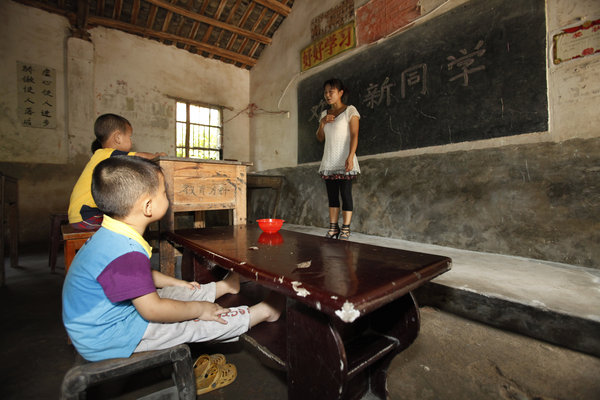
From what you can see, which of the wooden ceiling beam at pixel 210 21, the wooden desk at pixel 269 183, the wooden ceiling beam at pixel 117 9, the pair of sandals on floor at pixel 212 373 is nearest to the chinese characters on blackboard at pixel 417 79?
the wooden desk at pixel 269 183

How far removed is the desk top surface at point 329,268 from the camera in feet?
2.20

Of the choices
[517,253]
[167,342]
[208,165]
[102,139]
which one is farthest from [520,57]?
[102,139]

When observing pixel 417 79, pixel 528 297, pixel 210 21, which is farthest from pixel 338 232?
pixel 210 21

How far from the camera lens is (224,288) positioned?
60.1 inches

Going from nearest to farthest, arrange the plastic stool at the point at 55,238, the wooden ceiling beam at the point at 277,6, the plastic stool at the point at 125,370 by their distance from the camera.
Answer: the plastic stool at the point at 125,370
the plastic stool at the point at 55,238
the wooden ceiling beam at the point at 277,6

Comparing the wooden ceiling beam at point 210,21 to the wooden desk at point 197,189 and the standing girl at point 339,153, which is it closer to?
the standing girl at point 339,153

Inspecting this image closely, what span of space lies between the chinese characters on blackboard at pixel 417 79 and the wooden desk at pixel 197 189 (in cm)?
235

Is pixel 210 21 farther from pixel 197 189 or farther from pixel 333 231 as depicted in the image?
pixel 333 231

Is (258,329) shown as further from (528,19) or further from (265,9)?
(265,9)

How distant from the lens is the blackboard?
245 centimetres

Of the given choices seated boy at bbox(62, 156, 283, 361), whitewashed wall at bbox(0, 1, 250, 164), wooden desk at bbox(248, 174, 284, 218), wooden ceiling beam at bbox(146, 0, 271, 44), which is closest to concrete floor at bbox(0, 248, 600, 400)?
seated boy at bbox(62, 156, 283, 361)

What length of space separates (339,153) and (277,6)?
4173 mm

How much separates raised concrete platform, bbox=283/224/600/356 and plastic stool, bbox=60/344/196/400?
5.28 ft

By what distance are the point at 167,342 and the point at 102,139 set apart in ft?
6.01
